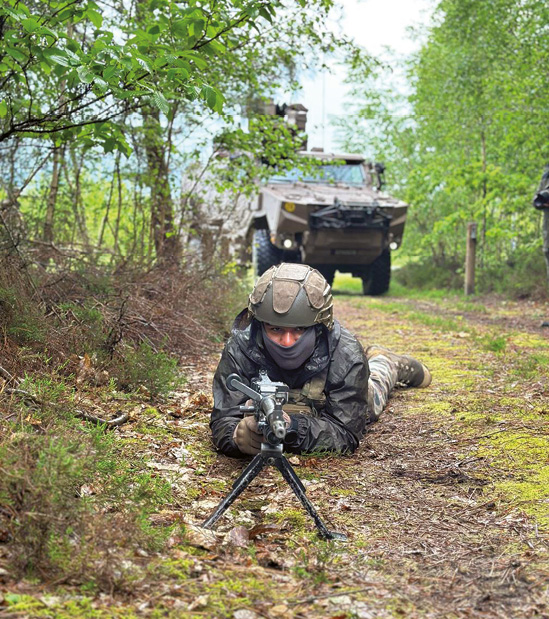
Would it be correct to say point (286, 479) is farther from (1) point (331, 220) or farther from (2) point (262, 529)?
(1) point (331, 220)

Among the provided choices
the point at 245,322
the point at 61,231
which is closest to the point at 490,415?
the point at 245,322

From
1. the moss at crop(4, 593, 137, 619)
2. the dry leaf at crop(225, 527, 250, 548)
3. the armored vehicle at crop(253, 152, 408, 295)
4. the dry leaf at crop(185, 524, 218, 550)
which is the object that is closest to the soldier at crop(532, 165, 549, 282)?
the armored vehicle at crop(253, 152, 408, 295)

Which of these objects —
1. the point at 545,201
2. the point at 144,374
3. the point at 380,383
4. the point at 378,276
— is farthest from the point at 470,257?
the point at 144,374

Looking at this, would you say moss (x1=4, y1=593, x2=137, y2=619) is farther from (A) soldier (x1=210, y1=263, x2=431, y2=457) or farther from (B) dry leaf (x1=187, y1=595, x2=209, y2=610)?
(A) soldier (x1=210, y1=263, x2=431, y2=457)

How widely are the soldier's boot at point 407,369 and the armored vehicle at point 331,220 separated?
24.7 feet

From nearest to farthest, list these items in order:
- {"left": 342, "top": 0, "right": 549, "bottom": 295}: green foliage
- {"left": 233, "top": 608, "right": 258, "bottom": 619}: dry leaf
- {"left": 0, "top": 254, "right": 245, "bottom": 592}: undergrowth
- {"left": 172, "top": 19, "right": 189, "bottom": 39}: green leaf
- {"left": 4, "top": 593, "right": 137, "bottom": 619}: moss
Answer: {"left": 4, "top": 593, "right": 137, "bottom": 619}: moss, {"left": 233, "top": 608, "right": 258, "bottom": 619}: dry leaf, {"left": 0, "top": 254, "right": 245, "bottom": 592}: undergrowth, {"left": 172, "top": 19, "right": 189, "bottom": 39}: green leaf, {"left": 342, "top": 0, "right": 549, "bottom": 295}: green foliage

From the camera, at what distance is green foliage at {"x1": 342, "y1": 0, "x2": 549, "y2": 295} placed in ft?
43.1

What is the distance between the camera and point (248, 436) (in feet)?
11.5

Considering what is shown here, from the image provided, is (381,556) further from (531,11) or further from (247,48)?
(531,11)

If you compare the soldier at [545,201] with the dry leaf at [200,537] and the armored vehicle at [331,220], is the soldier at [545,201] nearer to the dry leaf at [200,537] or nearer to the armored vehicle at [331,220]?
the armored vehicle at [331,220]

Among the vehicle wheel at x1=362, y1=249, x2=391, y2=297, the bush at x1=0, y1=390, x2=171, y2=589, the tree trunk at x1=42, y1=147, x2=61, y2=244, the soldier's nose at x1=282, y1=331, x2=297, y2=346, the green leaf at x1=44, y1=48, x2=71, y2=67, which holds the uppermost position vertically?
the green leaf at x1=44, y1=48, x2=71, y2=67

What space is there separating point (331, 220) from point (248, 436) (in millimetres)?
10153

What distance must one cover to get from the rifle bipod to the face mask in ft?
3.08

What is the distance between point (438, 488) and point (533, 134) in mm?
10614
